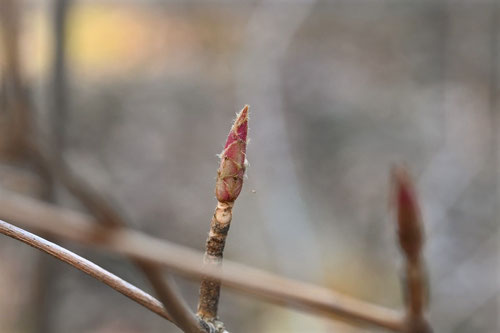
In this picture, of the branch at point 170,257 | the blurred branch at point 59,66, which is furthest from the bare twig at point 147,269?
the blurred branch at point 59,66

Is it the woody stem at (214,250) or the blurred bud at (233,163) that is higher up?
the blurred bud at (233,163)

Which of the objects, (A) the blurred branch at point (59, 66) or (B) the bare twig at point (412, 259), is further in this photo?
(A) the blurred branch at point (59, 66)

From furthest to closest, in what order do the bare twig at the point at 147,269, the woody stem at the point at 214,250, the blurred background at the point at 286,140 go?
the blurred background at the point at 286,140 → the woody stem at the point at 214,250 → the bare twig at the point at 147,269

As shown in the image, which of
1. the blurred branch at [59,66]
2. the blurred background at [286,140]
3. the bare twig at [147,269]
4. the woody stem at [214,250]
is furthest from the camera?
the blurred background at [286,140]

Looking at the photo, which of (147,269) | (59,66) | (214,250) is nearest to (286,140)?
(59,66)

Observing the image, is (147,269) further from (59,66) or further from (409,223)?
(59,66)

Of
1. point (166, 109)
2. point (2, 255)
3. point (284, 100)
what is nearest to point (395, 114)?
point (284, 100)

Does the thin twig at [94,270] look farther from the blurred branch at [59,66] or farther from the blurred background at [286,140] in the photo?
the blurred background at [286,140]

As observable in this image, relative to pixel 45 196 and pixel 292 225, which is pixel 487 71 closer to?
pixel 292 225
